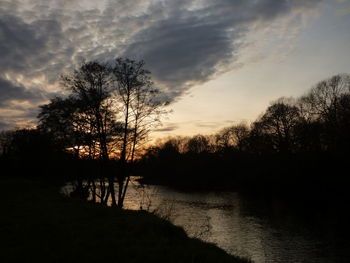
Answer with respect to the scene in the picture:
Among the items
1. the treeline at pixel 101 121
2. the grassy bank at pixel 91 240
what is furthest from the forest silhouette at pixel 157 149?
the grassy bank at pixel 91 240

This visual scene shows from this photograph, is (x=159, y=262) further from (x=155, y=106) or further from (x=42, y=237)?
(x=155, y=106)

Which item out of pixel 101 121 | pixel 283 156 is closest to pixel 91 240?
pixel 101 121

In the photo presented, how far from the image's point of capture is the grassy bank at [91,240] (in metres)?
7.85

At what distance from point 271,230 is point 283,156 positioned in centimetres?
3255

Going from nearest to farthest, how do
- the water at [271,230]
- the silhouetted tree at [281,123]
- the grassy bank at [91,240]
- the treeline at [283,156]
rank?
the grassy bank at [91,240] < the water at [271,230] < the treeline at [283,156] < the silhouetted tree at [281,123]

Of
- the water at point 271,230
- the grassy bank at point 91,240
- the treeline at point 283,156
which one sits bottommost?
the water at point 271,230

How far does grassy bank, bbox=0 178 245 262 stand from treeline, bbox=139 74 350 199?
14604 mm

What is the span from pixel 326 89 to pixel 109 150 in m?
40.4

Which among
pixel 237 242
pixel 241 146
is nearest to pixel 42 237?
pixel 237 242

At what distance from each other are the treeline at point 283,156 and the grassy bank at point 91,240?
14604mm

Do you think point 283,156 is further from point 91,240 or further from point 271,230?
point 91,240

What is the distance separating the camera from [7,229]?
1042 cm

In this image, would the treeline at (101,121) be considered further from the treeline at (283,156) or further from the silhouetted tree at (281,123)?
the silhouetted tree at (281,123)

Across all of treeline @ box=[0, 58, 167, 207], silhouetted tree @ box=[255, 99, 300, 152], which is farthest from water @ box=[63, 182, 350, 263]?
silhouetted tree @ box=[255, 99, 300, 152]
